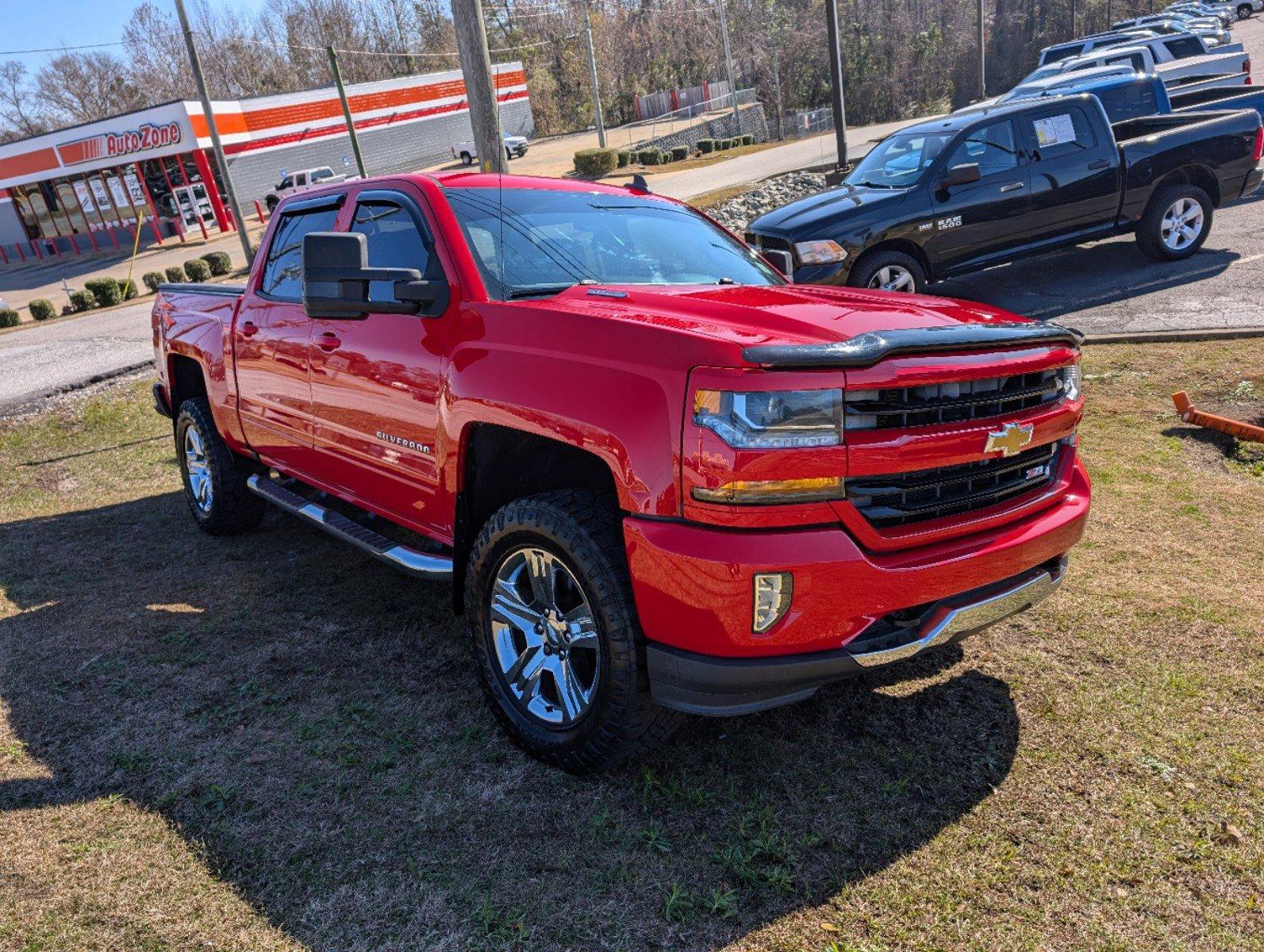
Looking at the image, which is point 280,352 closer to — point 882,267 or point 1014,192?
point 882,267

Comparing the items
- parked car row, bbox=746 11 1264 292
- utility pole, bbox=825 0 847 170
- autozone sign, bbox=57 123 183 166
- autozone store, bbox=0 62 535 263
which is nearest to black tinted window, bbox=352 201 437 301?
parked car row, bbox=746 11 1264 292

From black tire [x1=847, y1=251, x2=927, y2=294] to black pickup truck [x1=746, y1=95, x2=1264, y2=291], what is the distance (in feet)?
0.04

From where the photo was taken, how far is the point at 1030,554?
3.04 m

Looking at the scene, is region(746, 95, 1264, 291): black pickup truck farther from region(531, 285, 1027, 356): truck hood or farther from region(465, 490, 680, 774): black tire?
region(465, 490, 680, 774): black tire

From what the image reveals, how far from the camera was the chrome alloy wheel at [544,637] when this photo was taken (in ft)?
10.3

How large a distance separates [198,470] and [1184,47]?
2690cm

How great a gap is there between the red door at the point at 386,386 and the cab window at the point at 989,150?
7088 mm

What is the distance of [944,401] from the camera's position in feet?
9.20

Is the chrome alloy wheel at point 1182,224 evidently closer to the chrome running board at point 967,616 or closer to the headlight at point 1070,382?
the headlight at point 1070,382

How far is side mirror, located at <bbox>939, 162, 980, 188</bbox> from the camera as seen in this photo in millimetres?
8852

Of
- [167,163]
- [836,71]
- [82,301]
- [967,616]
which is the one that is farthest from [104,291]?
[967,616]

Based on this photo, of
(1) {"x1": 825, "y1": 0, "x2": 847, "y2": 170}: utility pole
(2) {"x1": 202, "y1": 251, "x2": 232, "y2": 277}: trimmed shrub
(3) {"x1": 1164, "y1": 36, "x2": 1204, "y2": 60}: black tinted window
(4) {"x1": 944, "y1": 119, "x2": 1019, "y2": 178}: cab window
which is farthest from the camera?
(2) {"x1": 202, "y1": 251, "x2": 232, "y2": 277}: trimmed shrub

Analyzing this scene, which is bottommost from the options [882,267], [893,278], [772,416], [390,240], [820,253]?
[893,278]

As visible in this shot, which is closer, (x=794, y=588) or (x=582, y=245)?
(x=794, y=588)
